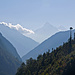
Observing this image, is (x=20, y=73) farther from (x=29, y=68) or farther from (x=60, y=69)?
(x=60, y=69)

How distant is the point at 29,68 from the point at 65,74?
62.6m

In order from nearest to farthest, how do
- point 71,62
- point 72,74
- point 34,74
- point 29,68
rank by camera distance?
point 72,74, point 71,62, point 34,74, point 29,68

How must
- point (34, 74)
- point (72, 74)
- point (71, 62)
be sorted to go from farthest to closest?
point (34, 74), point (71, 62), point (72, 74)

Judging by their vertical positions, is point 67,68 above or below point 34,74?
below

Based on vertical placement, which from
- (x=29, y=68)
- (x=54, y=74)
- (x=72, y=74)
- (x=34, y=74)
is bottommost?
(x=72, y=74)

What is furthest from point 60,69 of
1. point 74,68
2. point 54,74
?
point 74,68

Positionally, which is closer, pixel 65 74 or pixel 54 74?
pixel 65 74

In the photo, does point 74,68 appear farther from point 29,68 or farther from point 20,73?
point 20,73

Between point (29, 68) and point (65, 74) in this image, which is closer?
point (65, 74)

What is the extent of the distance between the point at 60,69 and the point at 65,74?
6.52 metres

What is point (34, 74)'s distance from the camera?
10269 centimetres

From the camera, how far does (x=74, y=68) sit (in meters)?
62.8

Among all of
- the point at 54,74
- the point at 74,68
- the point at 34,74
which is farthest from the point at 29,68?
the point at 74,68

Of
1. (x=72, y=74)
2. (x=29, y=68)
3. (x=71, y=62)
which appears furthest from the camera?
(x=29, y=68)
